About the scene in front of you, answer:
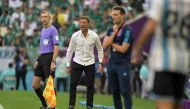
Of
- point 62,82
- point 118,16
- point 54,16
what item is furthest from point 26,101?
point 54,16

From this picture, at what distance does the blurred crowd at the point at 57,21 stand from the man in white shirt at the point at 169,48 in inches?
700

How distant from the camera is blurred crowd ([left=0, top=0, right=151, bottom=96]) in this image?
2675 cm

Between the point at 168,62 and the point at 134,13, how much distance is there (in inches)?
854

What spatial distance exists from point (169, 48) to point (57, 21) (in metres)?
21.1

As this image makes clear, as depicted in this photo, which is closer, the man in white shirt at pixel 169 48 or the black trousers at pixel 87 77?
Result: the man in white shirt at pixel 169 48

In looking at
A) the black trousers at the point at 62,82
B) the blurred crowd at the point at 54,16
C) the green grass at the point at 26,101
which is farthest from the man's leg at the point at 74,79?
the blurred crowd at the point at 54,16

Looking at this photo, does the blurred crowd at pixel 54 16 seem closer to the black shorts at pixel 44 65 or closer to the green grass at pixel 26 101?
the green grass at pixel 26 101

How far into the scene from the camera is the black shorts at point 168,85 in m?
7.78

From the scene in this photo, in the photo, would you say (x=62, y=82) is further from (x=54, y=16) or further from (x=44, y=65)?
(x=44, y=65)

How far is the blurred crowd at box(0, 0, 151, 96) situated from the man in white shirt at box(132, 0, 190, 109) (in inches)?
700

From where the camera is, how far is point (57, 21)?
28797 millimetres

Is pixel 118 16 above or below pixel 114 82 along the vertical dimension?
above

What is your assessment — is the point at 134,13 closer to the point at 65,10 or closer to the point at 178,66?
the point at 65,10

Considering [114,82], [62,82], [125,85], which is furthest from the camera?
[62,82]
